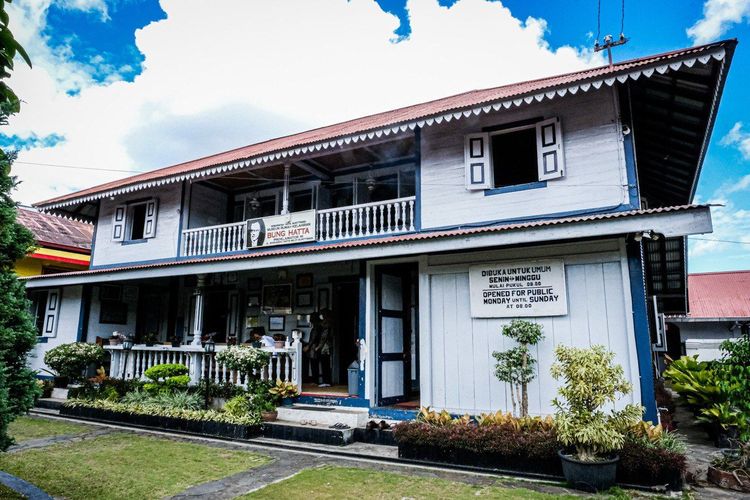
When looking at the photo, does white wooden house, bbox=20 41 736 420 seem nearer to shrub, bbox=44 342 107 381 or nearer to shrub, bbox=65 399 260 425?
shrub, bbox=44 342 107 381

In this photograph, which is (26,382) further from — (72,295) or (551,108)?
(72,295)

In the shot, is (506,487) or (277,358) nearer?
(506,487)

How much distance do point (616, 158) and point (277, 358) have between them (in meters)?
7.35

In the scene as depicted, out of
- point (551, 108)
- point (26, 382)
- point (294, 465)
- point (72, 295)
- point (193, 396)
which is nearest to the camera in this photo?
point (26, 382)

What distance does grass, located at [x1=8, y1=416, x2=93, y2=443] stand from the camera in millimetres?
8969

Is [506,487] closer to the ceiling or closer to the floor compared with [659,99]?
closer to the floor

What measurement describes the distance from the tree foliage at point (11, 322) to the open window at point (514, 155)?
6777mm

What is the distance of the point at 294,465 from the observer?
7168 mm

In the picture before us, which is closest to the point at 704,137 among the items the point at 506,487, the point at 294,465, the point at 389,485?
the point at 506,487

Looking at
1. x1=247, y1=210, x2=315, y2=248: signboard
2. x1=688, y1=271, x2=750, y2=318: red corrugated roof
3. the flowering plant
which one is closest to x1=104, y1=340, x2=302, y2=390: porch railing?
the flowering plant

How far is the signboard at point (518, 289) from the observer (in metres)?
7.98

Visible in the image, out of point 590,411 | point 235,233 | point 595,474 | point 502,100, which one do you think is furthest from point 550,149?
point 235,233

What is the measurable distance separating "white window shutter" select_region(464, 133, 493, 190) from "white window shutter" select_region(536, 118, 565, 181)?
890 millimetres

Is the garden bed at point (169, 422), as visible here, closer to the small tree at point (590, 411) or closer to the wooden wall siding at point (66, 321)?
the wooden wall siding at point (66, 321)
